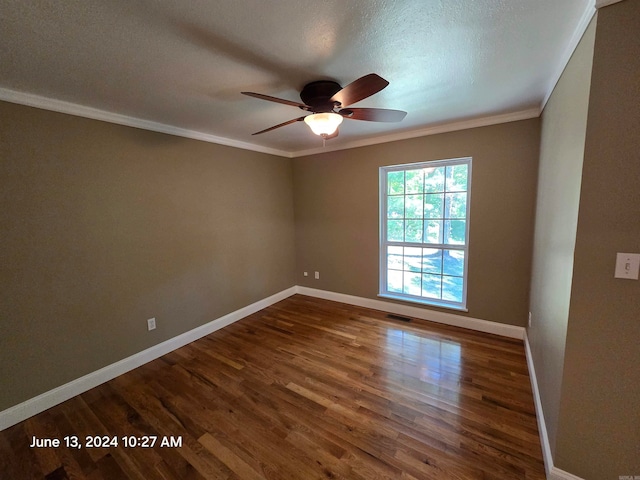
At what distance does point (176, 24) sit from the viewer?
119cm

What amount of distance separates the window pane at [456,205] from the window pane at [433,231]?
153 millimetres

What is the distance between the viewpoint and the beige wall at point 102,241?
1801mm

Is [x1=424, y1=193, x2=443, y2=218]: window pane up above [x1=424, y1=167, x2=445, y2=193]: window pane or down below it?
below

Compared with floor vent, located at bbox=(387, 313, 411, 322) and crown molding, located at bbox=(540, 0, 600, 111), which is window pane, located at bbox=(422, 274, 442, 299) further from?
crown molding, located at bbox=(540, 0, 600, 111)

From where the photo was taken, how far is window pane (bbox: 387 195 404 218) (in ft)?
11.0

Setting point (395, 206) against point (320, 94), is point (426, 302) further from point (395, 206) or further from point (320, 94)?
point (320, 94)

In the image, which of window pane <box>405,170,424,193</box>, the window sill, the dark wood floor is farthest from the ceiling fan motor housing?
the window sill

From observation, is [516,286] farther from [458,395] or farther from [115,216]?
[115,216]

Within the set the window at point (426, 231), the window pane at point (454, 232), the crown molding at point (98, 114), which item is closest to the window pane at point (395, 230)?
the window at point (426, 231)

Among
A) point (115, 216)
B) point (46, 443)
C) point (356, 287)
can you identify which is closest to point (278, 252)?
point (356, 287)

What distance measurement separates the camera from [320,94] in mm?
1780

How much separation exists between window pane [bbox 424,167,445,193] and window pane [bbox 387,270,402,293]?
1.19 metres

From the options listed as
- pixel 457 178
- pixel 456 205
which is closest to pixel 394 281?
pixel 456 205

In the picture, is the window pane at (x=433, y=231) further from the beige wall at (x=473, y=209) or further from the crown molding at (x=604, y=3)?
the crown molding at (x=604, y=3)
